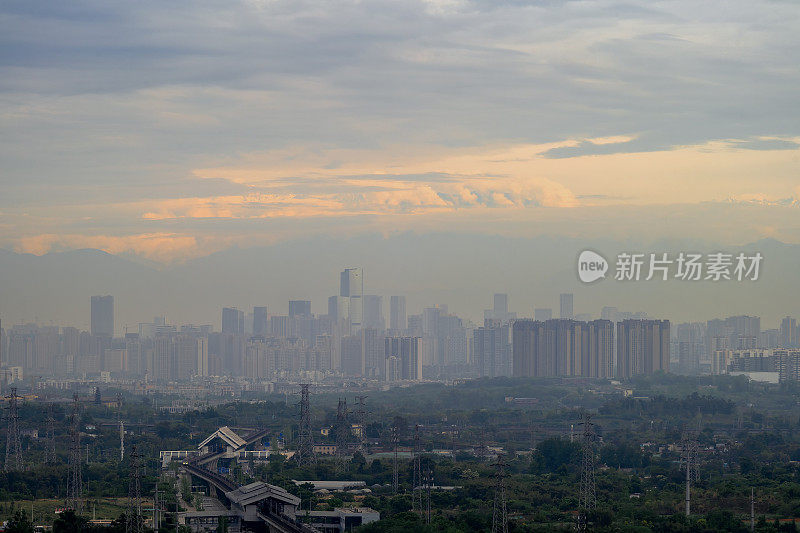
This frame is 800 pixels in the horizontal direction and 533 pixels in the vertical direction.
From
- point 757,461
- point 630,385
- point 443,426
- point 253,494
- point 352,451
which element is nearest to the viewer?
point 253,494

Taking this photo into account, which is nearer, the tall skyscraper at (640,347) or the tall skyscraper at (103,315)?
the tall skyscraper at (640,347)

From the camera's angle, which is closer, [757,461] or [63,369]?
[757,461]

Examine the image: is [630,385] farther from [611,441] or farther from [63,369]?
[63,369]

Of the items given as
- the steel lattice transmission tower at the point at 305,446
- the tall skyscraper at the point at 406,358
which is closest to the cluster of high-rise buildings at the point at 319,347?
the tall skyscraper at the point at 406,358

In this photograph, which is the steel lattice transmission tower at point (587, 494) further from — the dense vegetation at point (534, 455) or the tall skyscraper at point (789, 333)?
the tall skyscraper at point (789, 333)

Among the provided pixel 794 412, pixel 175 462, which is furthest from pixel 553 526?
pixel 794 412

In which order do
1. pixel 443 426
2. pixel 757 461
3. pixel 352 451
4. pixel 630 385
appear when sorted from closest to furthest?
pixel 757 461, pixel 352 451, pixel 443 426, pixel 630 385
